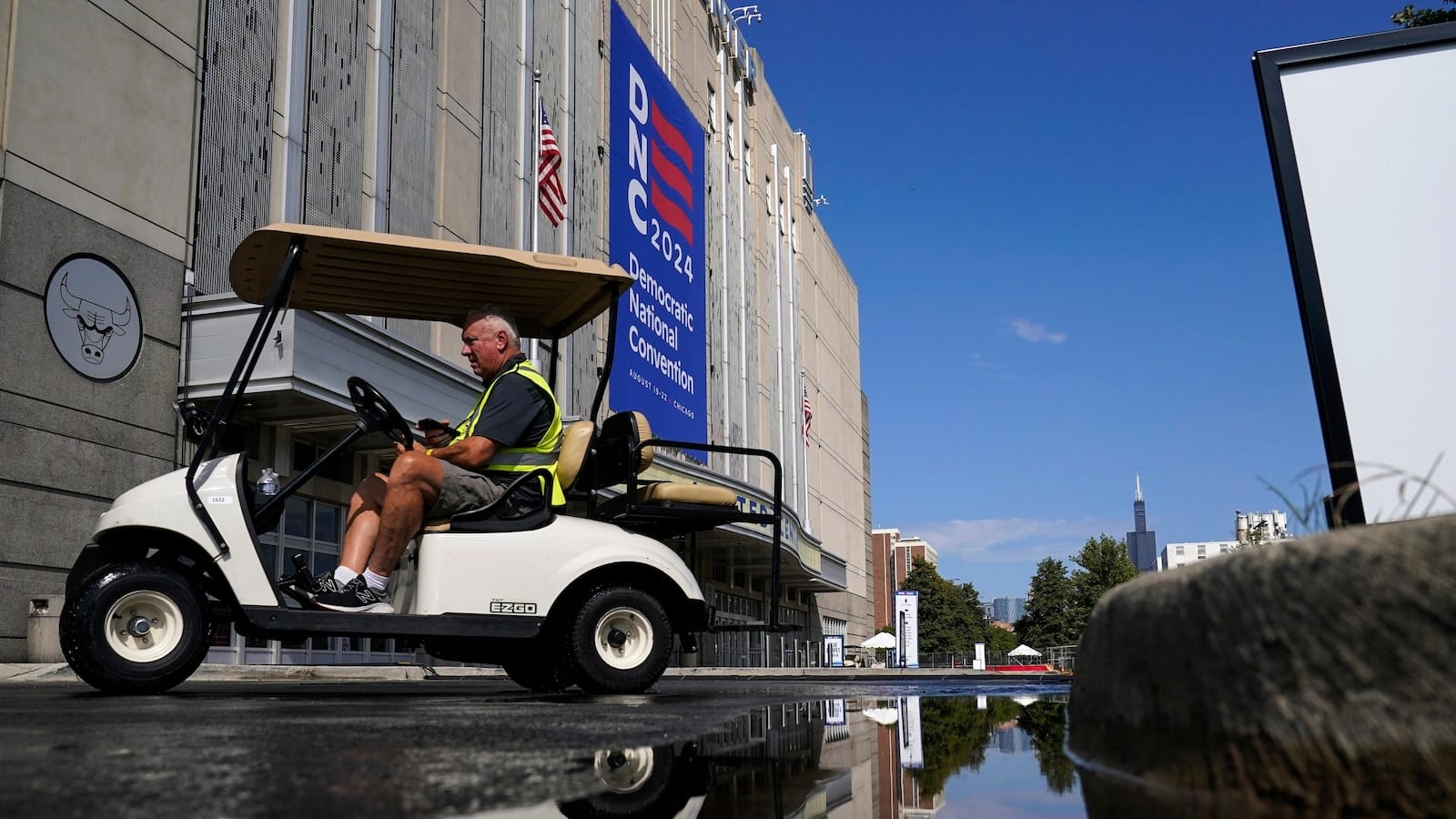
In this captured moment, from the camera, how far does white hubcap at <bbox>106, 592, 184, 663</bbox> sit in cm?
528

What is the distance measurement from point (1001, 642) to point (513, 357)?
14037 centimetres

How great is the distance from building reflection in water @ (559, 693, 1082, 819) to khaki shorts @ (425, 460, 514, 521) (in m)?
1.87

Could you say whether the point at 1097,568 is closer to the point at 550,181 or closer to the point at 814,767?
the point at 550,181

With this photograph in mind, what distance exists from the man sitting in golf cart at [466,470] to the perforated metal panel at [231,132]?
11.3 m

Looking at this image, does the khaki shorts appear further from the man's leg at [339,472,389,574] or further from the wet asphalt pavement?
the wet asphalt pavement

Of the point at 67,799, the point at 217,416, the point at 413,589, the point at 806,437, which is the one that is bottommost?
the point at 67,799

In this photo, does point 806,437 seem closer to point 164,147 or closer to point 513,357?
point 164,147

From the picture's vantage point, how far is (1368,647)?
1679mm

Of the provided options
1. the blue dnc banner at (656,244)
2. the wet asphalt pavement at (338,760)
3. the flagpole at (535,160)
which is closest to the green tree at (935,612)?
the blue dnc banner at (656,244)

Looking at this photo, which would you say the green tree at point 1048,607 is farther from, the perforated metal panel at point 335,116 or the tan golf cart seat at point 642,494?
the tan golf cart seat at point 642,494

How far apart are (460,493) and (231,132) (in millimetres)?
12976

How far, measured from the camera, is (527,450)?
246 inches

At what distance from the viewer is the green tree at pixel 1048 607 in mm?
79625

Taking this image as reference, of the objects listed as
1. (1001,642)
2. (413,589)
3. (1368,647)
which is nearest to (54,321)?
(413,589)
